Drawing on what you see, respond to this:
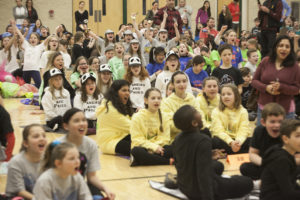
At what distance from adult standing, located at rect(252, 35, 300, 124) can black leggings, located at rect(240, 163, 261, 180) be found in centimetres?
98

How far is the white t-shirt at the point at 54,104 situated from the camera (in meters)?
7.64

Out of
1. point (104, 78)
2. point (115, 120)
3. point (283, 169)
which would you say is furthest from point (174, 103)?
point (283, 169)

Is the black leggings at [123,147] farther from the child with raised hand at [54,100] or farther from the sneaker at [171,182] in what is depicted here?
the child with raised hand at [54,100]

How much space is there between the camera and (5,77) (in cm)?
1098

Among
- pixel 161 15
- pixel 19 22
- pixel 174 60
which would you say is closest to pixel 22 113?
pixel 174 60

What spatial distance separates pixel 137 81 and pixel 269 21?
3693 millimetres

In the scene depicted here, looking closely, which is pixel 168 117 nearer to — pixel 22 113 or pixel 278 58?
pixel 278 58

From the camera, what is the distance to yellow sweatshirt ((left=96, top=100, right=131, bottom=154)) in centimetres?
620

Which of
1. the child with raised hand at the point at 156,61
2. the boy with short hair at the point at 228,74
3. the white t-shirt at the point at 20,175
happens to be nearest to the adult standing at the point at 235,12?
the child with raised hand at the point at 156,61

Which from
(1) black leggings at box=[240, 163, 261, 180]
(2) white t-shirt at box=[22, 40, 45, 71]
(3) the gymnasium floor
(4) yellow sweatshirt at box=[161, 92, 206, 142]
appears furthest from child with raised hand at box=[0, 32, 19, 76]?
(1) black leggings at box=[240, 163, 261, 180]

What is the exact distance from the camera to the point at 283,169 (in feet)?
12.2

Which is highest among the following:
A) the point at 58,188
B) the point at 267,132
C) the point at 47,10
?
the point at 47,10

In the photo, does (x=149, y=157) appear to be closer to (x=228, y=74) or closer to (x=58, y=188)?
(x=58, y=188)

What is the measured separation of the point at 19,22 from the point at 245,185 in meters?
12.1
